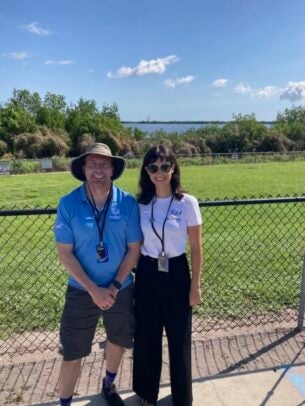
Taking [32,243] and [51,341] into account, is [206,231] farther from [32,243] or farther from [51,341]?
[51,341]

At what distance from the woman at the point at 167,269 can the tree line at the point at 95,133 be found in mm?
56344

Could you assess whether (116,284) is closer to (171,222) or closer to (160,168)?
(171,222)

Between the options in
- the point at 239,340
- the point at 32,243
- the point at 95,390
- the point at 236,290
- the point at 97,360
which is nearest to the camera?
the point at 95,390

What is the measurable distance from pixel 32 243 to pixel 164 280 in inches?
227

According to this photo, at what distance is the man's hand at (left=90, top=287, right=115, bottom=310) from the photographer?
273cm


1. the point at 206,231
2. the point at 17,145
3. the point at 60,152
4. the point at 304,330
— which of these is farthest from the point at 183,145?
the point at 304,330

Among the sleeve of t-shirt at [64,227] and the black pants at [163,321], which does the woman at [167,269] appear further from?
the sleeve of t-shirt at [64,227]

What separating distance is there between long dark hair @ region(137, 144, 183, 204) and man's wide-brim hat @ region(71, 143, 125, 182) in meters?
0.17

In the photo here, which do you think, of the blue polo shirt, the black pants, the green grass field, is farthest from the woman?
the green grass field

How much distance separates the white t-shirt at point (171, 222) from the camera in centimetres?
281

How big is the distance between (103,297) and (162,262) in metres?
0.42

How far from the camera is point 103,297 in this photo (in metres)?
2.74

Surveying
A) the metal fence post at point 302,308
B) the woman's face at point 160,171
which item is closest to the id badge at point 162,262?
the woman's face at point 160,171

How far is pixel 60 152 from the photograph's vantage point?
59656 mm
